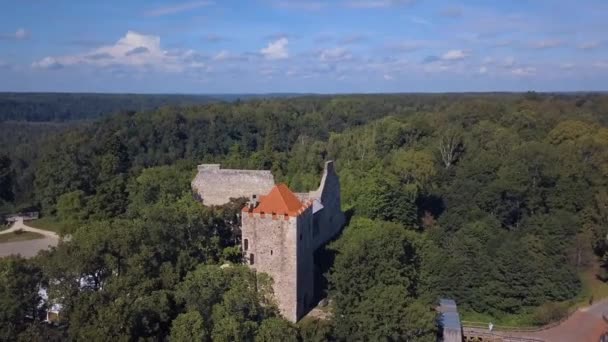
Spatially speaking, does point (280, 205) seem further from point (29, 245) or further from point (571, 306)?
point (29, 245)

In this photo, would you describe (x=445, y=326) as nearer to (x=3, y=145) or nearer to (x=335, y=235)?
(x=335, y=235)

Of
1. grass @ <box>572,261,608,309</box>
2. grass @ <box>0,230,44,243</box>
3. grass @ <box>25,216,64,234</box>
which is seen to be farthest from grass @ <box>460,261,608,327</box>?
grass @ <box>25,216,64,234</box>

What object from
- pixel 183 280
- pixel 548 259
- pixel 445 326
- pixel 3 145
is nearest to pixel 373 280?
pixel 445 326

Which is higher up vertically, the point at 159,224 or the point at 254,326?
the point at 159,224

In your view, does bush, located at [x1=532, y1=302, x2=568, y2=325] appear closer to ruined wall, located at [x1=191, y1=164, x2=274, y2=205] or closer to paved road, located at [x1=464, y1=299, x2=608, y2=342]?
paved road, located at [x1=464, y1=299, x2=608, y2=342]

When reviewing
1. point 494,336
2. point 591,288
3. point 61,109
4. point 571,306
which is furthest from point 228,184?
point 61,109

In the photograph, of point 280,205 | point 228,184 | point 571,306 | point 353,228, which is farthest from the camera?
point 228,184

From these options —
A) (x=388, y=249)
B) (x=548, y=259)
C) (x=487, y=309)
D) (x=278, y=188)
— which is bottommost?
(x=487, y=309)
